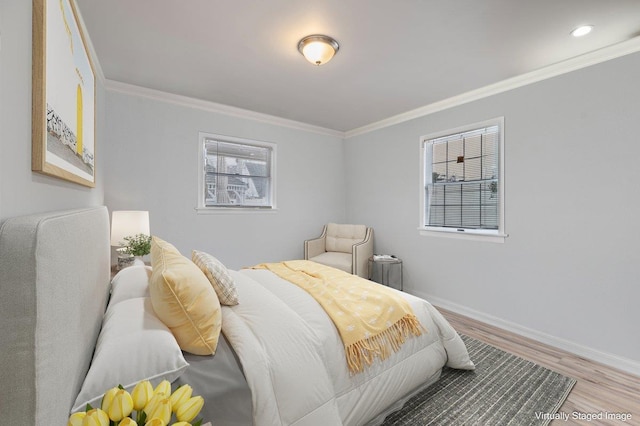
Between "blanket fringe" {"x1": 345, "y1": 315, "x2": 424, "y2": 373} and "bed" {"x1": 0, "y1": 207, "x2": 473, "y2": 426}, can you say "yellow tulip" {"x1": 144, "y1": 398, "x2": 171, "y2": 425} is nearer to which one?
"bed" {"x1": 0, "y1": 207, "x2": 473, "y2": 426}

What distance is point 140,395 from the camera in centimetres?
71

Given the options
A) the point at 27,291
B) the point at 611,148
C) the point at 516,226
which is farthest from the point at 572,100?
the point at 27,291

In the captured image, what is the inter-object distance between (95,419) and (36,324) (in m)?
0.25

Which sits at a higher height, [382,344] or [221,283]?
[221,283]

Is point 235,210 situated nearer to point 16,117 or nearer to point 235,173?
point 235,173

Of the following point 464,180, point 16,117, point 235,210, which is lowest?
point 235,210

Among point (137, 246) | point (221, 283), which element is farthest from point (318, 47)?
point (137, 246)

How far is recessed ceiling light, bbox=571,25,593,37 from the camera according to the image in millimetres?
2055

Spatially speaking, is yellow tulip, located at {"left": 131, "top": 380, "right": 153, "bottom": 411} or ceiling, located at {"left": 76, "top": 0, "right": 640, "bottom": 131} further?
ceiling, located at {"left": 76, "top": 0, "right": 640, "bottom": 131}

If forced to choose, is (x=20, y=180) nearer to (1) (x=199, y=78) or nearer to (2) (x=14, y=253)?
(2) (x=14, y=253)

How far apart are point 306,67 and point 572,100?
2453 millimetres

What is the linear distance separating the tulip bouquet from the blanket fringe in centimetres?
94

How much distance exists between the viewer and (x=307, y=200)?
4590 millimetres

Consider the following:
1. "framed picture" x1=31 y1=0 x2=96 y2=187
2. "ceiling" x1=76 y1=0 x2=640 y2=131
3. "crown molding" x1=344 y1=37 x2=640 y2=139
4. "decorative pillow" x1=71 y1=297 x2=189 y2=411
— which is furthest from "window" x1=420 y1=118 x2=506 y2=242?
"framed picture" x1=31 y1=0 x2=96 y2=187
